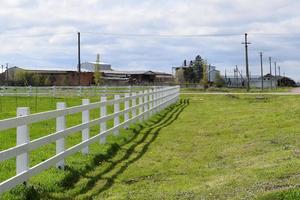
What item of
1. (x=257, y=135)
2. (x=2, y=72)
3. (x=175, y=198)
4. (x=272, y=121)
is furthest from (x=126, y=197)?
(x=2, y=72)

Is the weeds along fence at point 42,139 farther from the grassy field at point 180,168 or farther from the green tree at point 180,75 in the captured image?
the green tree at point 180,75

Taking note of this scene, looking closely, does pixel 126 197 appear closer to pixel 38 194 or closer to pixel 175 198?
pixel 175 198

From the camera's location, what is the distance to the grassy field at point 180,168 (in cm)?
767

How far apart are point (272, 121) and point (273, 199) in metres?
12.0

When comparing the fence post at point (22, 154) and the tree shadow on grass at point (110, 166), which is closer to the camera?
the fence post at point (22, 154)

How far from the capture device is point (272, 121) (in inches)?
720

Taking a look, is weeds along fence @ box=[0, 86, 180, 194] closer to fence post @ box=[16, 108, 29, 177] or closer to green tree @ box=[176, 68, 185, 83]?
fence post @ box=[16, 108, 29, 177]

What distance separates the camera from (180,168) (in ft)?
33.6

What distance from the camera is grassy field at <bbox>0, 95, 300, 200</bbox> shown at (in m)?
7.67

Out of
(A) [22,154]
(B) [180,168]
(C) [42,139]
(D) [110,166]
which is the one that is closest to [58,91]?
(D) [110,166]

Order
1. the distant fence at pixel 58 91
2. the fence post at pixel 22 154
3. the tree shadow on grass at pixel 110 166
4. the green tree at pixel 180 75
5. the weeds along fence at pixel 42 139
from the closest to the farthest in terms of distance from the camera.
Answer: the weeds along fence at pixel 42 139 → the fence post at pixel 22 154 → the tree shadow on grass at pixel 110 166 → the distant fence at pixel 58 91 → the green tree at pixel 180 75

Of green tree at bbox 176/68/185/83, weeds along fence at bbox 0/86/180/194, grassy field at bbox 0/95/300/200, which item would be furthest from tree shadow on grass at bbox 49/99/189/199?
green tree at bbox 176/68/185/83

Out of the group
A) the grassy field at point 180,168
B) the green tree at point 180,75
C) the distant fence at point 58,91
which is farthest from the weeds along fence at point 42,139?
the green tree at point 180,75

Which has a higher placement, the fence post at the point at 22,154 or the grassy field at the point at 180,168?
the fence post at the point at 22,154
